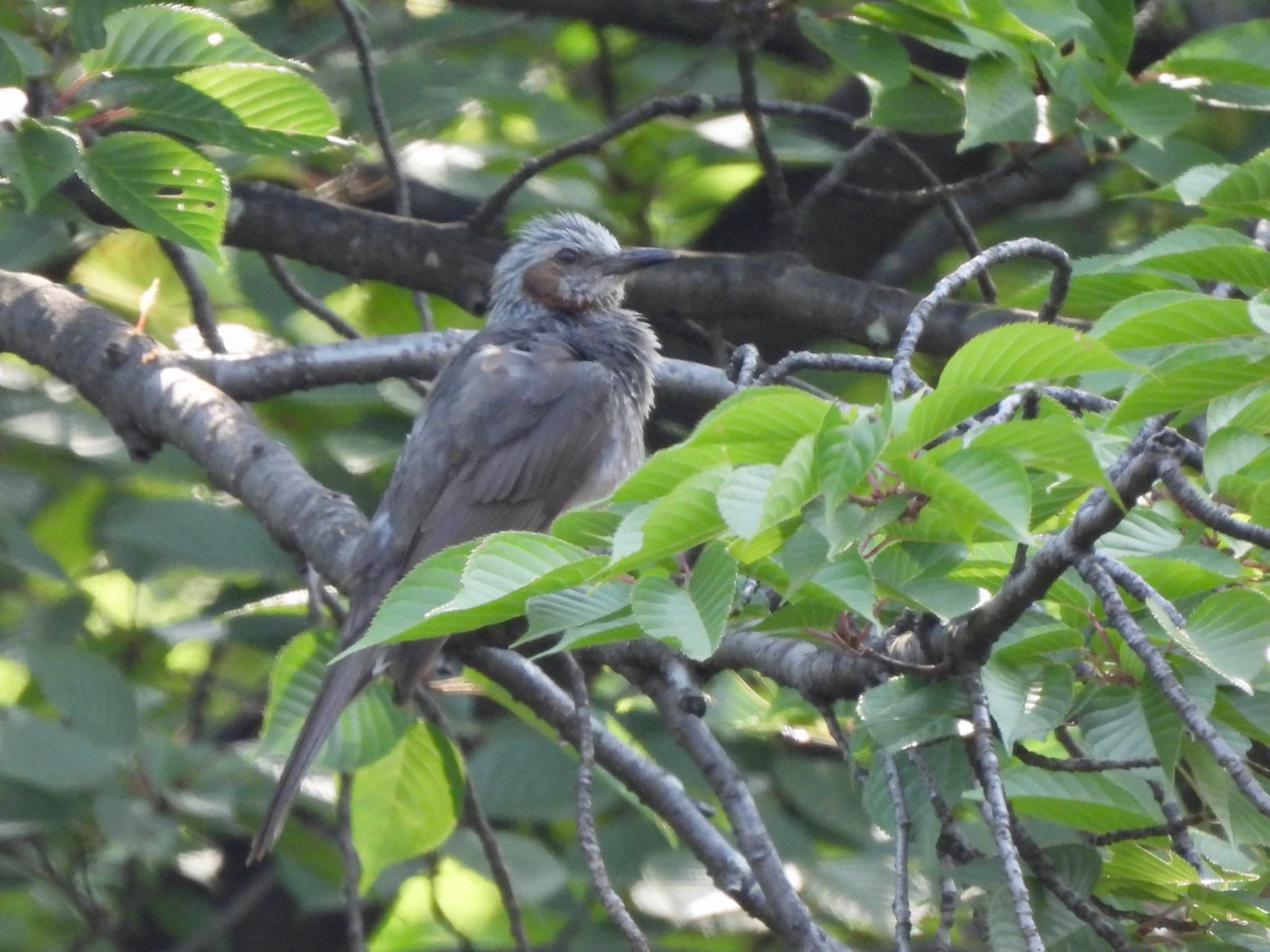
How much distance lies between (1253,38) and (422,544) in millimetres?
2921

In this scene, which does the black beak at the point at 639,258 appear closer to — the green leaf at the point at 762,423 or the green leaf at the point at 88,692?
the green leaf at the point at 88,692

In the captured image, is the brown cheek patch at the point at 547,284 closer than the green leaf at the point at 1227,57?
No

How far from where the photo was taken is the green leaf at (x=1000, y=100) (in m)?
3.80

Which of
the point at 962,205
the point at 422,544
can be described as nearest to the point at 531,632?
the point at 422,544

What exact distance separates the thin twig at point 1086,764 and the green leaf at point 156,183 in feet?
7.40

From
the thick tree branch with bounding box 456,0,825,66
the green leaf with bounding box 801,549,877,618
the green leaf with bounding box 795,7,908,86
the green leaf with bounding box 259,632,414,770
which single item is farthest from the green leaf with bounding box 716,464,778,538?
the thick tree branch with bounding box 456,0,825,66

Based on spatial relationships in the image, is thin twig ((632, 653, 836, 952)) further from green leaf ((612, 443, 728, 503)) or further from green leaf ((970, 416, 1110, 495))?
green leaf ((970, 416, 1110, 495))

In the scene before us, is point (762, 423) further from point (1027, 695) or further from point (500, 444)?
point (500, 444)

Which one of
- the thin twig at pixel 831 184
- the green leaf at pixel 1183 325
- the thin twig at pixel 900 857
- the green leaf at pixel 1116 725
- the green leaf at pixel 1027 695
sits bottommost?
the thin twig at pixel 831 184

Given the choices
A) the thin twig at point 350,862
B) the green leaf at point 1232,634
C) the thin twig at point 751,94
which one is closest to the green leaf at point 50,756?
the thin twig at point 350,862

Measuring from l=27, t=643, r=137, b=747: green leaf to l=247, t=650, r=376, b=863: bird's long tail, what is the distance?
0.98 metres

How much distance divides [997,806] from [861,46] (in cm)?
282

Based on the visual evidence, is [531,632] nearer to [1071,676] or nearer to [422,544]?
[1071,676]

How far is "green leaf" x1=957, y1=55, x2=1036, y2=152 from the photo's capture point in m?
3.80
